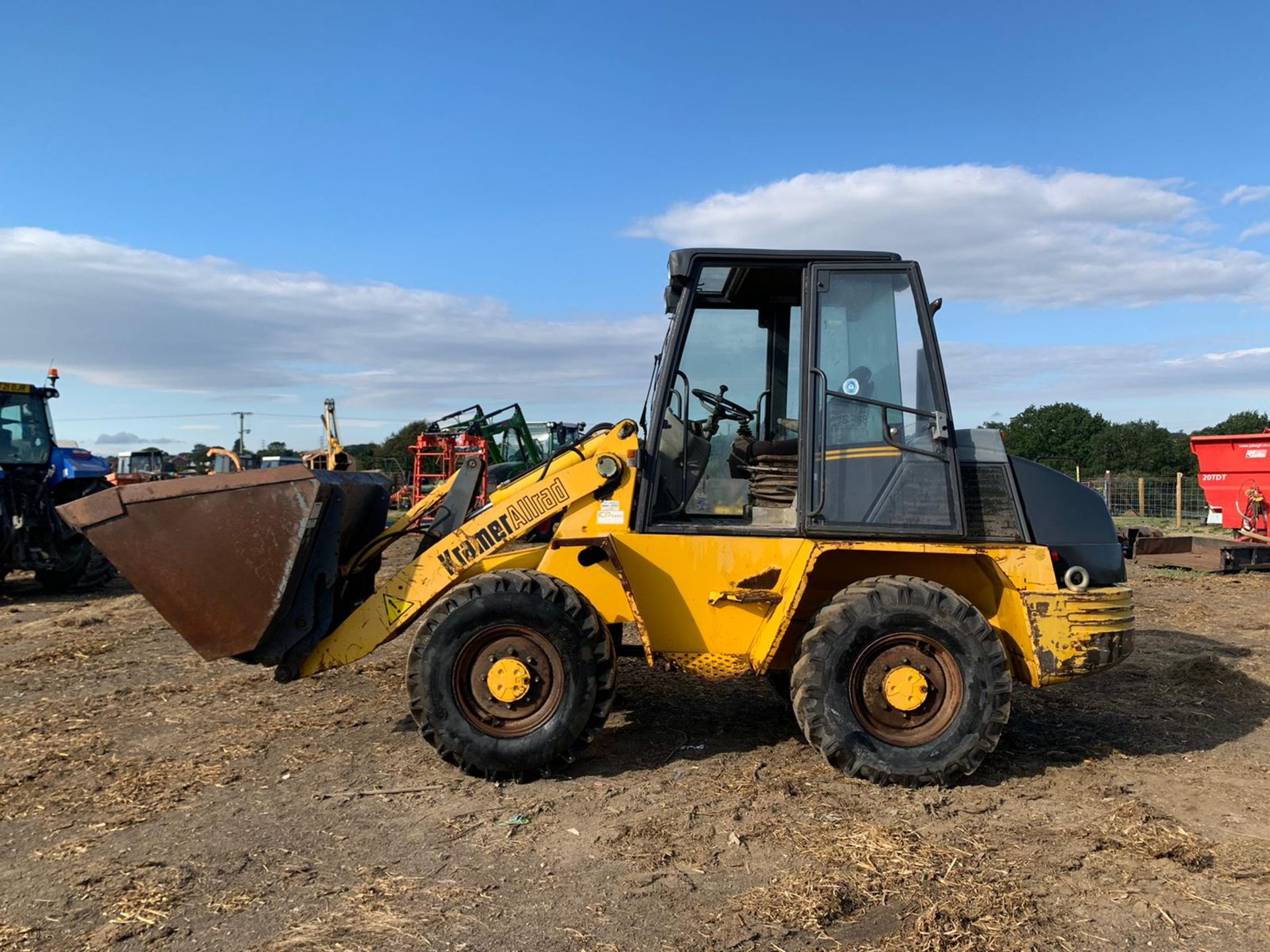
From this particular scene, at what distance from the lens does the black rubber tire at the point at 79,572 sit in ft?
39.4

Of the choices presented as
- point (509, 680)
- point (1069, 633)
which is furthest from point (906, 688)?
point (509, 680)

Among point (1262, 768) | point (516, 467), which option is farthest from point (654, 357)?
point (516, 467)

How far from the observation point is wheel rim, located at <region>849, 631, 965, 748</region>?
457 cm

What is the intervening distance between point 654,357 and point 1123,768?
349 centimetres

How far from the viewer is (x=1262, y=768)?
15.9 feet

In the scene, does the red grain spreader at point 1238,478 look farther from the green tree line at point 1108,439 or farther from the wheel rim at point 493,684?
the green tree line at point 1108,439

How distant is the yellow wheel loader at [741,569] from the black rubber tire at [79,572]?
8784mm

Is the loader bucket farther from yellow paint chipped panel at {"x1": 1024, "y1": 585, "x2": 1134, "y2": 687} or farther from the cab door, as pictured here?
yellow paint chipped panel at {"x1": 1024, "y1": 585, "x2": 1134, "y2": 687}

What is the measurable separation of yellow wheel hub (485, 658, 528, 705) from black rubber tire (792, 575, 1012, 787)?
1.39m

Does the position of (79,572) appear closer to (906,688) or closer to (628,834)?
(628,834)

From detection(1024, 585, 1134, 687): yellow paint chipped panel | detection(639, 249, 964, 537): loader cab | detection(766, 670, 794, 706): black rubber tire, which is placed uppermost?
detection(639, 249, 964, 537): loader cab

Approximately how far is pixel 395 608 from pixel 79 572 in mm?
9525

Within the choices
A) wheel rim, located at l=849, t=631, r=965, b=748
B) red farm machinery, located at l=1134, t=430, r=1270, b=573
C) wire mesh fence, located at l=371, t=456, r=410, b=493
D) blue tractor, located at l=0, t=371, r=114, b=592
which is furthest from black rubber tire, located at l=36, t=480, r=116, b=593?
red farm machinery, located at l=1134, t=430, r=1270, b=573

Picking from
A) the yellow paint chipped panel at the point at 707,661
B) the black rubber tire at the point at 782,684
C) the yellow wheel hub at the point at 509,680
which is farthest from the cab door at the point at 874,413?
the yellow wheel hub at the point at 509,680
